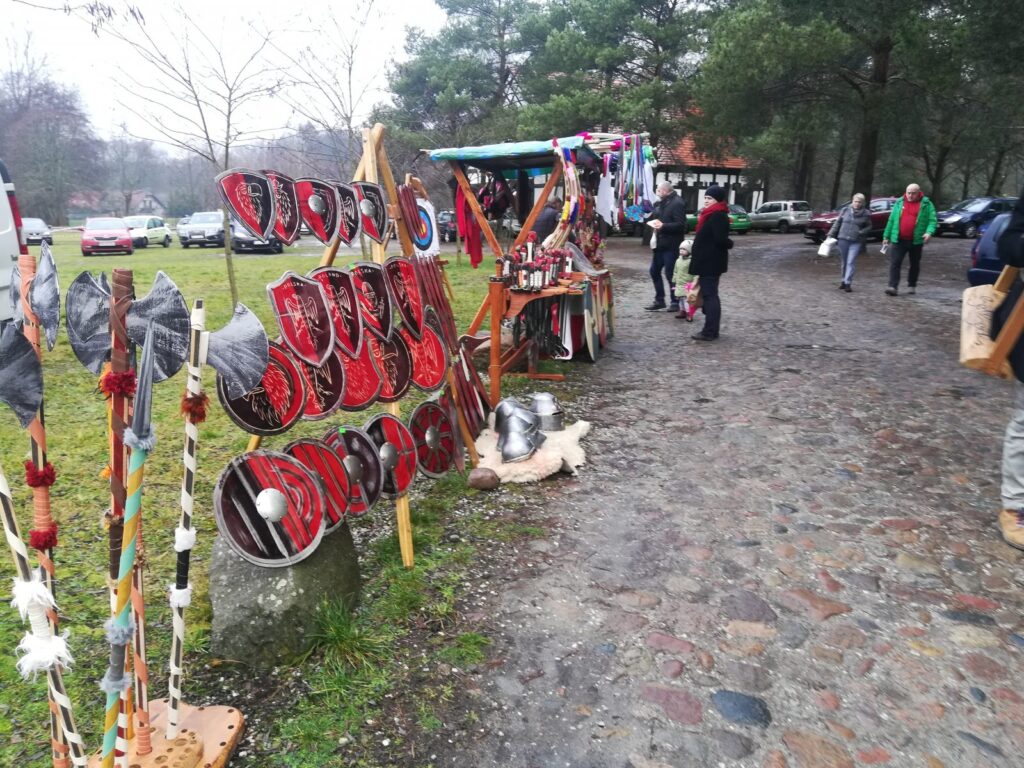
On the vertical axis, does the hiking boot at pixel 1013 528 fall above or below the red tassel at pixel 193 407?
below

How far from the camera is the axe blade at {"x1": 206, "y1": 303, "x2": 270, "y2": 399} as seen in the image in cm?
189

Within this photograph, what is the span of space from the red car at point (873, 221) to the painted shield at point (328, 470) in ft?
77.1

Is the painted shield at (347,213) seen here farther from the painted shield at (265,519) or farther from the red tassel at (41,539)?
the red tassel at (41,539)

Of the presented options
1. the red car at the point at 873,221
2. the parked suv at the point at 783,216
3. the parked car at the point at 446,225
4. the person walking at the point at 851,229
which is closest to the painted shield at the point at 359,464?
the person walking at the point at 851,229

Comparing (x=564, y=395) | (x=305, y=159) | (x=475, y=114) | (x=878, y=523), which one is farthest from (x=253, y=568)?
(x=475, y=114)

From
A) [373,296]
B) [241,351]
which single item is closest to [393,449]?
[373,296]

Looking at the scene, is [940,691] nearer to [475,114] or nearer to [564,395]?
[564,395]

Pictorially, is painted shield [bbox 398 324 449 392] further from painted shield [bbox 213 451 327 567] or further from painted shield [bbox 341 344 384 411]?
painted shield [bbox 213 451 327 567]

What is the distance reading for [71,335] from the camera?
5.56ft

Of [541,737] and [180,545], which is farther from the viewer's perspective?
[541,737]

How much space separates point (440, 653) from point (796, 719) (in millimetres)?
1260

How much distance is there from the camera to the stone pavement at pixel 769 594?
7.30ft

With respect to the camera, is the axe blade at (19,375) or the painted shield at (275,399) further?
the painted shield at (275,399)

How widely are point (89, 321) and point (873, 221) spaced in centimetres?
2587
